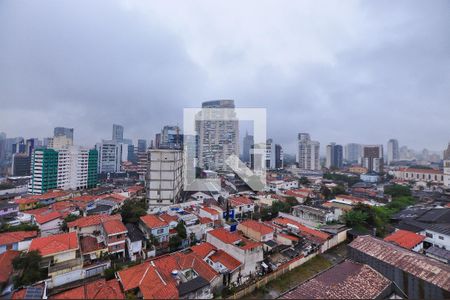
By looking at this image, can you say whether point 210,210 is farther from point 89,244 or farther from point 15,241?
point 15,241

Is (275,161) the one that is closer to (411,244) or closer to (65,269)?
(411,244)

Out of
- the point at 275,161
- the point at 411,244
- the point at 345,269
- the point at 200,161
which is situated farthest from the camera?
the point at 275,161

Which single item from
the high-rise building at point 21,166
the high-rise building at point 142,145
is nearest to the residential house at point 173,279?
the high-rise building at point 21,166

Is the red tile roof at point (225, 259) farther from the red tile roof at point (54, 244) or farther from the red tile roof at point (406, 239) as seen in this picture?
the red tile roof at point (406, 239)

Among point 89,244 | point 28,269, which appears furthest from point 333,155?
point 28,269

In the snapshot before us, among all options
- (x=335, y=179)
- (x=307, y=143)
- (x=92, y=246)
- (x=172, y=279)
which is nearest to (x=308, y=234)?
(x=172, y=279)
